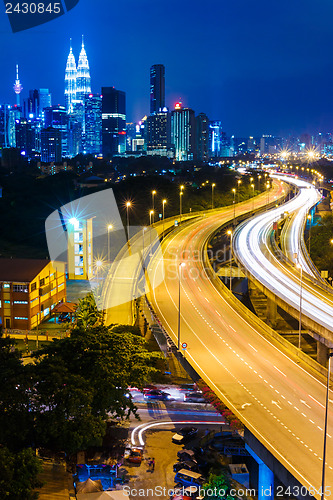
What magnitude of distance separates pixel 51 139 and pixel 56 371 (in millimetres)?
126405

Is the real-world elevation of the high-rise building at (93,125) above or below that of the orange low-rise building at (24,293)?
above

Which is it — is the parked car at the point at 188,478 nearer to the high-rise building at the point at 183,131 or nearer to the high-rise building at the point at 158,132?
the high-rise building at the point at 183,131

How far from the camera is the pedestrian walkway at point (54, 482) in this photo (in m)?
11.4

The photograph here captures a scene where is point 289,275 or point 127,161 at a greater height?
point 127,161

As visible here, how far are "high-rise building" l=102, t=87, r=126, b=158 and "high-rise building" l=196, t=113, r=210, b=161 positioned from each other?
2426 centimetres

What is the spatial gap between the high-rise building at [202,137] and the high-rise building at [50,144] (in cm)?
4874

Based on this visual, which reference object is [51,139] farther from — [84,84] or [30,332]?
[30,332]

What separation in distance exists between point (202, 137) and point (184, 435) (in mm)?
160231

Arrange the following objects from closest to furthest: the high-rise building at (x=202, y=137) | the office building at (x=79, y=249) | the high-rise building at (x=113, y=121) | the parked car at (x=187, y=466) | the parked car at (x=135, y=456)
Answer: the parked car at (x=187, y=466), the parked car at (x=135, y=456), the office building at (x=79, y=249), the high-rise building at (x=202, y=137), the high-rise building at (x=113, y=121)

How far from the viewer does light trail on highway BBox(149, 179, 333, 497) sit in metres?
11.5

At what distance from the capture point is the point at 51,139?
13325 centimetres

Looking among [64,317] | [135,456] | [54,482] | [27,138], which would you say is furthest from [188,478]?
[27,138]

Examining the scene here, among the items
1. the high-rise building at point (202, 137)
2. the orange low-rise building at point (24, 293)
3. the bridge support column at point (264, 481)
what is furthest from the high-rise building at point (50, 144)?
the bridge support column at point (264, 481)

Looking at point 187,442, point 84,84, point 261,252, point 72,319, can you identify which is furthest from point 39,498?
point 84,84
